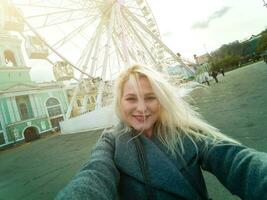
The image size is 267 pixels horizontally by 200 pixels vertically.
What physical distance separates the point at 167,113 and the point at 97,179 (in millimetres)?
794

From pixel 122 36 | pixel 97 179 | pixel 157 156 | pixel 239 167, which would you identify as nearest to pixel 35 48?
pixel 122 36

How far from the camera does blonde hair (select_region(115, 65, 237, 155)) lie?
1.97 metres

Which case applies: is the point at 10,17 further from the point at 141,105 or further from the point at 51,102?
the point at 51,102

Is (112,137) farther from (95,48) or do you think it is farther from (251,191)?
(95,48)

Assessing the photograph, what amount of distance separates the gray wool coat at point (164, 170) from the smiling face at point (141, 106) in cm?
17

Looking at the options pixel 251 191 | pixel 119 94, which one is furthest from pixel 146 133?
pixel 251 191

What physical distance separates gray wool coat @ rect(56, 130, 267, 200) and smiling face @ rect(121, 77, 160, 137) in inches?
6.6

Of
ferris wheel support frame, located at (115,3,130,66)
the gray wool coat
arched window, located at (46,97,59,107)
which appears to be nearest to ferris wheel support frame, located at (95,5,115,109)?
ferris wheel support frame, located at (115,3,130,66)

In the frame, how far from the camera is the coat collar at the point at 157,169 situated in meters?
1.67

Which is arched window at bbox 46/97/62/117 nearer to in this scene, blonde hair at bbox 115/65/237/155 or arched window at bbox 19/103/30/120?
arched window at bbox 19/103/30/120

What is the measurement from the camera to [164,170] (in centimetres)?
169

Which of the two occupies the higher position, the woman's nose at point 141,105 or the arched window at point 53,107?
the woman's nose at point 141,105

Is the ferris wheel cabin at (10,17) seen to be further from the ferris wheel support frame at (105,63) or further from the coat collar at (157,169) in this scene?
the coat collar at (157,169)

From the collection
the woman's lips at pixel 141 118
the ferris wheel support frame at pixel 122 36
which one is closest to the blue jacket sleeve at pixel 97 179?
the woman's lips at pixel 141 118
